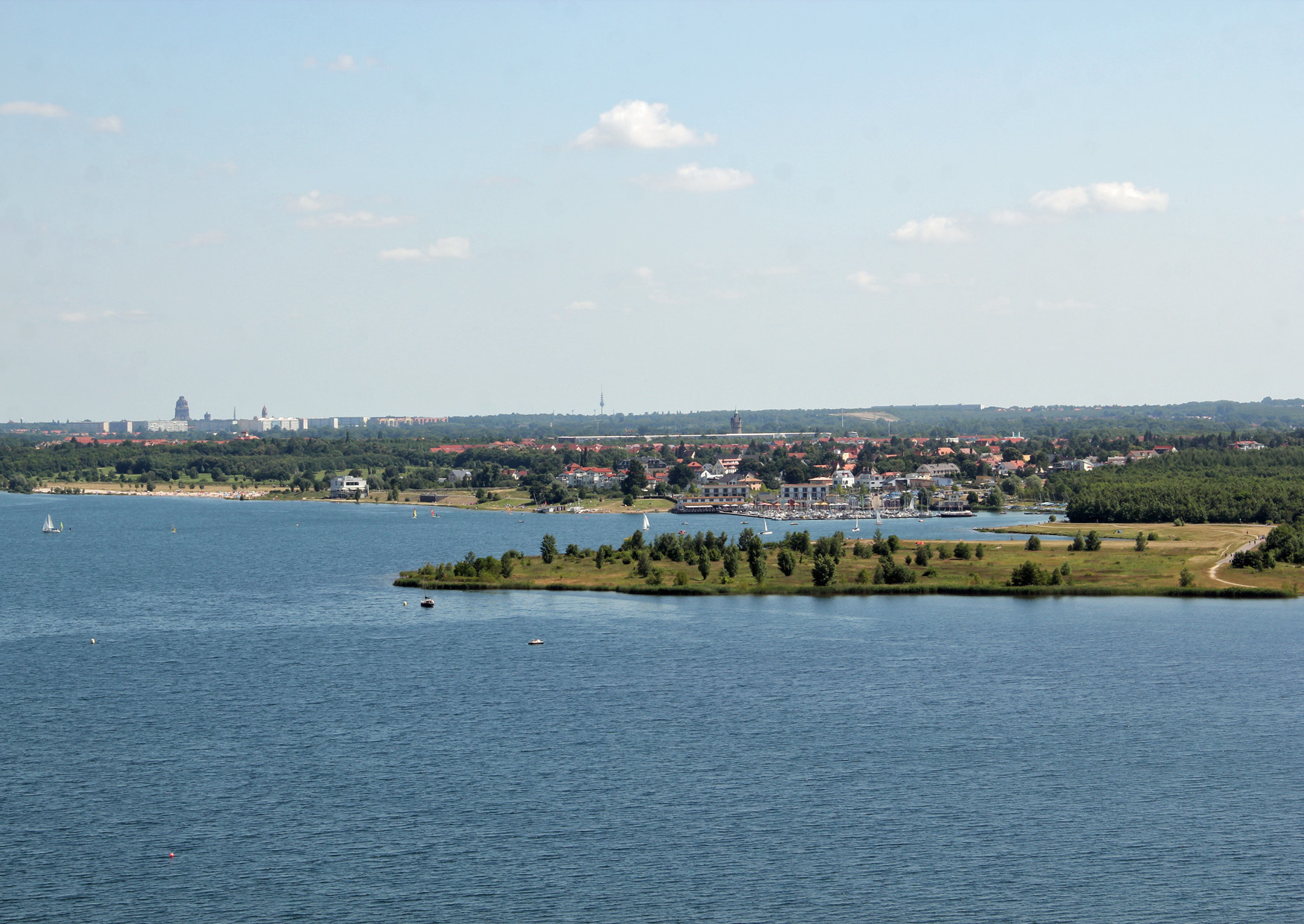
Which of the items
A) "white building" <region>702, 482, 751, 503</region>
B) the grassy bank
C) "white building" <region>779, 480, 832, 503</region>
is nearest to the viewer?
the grassy bank

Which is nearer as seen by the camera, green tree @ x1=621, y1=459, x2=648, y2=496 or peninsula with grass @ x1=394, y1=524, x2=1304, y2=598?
peninsula with grass @ x1=394, y1=524, x2=1304, y2=598

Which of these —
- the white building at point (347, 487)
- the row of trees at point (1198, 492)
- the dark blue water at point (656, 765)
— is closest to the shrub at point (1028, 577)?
the dark blue water at point (656, 765)

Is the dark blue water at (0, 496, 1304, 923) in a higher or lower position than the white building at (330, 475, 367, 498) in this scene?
lower

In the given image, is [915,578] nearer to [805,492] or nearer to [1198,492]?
[1198,492]

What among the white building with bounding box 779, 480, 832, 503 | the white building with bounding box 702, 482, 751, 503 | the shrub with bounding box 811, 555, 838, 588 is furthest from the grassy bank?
the white building with bounding box 779, 480, 832, 503

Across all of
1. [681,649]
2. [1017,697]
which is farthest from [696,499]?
[1017,697]

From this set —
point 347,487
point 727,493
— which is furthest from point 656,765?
point 347,487

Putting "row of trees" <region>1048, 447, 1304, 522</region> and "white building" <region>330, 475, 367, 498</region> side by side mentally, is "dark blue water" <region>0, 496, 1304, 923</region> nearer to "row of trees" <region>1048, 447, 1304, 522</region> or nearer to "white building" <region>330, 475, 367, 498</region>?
"row of trees" <region>1048, 447, 1304, 522</region>

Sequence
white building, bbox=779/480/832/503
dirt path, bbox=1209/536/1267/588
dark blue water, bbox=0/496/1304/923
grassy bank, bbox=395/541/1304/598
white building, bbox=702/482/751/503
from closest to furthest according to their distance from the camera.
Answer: dark blue water, bbox=0/496/1304/923
grassy bank, bbox=395/541/1304/598
dirt path, bbox=1209/536/1267/588
white building, bbox=702/482/751/503
white building, bbox=779/480/832/503
